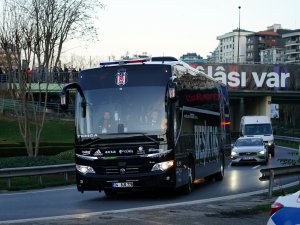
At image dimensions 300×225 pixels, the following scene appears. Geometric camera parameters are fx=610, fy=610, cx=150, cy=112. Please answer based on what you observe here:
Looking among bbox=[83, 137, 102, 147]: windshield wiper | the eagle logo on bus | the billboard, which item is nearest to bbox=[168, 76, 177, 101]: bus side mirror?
the eagle logo on bus

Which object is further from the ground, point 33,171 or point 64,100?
point 64,100

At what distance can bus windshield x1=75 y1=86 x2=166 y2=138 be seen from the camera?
1467cm

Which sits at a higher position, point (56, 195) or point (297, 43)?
point (297, 43)

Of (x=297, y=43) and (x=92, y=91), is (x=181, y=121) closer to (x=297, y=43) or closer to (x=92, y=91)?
(x=92, y=91)

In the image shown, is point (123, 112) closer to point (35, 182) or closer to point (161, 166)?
point (161, 166)

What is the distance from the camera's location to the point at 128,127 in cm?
1466

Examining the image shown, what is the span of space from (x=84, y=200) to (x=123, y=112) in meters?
2.77

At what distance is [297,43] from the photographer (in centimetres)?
18400

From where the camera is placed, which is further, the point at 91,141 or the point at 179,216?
the point at 91,141

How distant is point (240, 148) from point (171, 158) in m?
17.3

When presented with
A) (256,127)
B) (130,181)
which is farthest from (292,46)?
(130,181)

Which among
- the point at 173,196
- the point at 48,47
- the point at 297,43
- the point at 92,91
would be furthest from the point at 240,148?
the point at 297,43

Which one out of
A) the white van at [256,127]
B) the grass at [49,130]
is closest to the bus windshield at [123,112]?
the white van at [256,127]

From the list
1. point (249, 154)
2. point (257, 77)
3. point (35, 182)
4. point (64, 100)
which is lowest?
point (35, 182)
